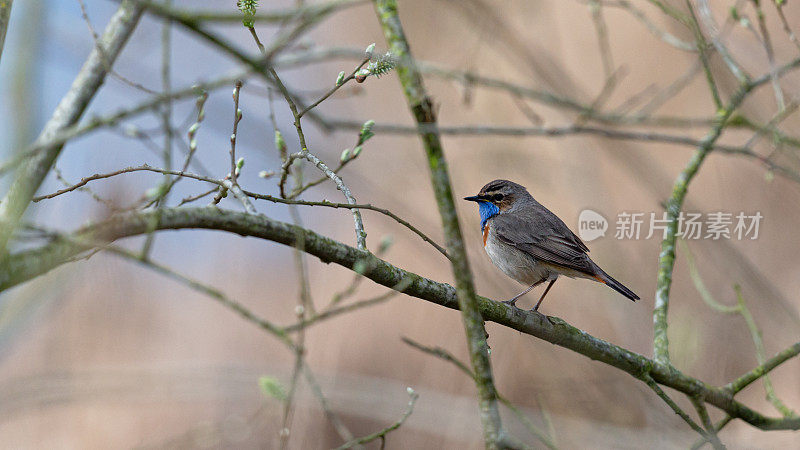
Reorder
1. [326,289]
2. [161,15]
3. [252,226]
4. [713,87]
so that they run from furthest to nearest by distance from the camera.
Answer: [326,289], [713,87], [252,226], [161,15]

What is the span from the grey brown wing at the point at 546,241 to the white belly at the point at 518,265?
0.05 m

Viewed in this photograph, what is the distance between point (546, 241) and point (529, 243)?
14cm

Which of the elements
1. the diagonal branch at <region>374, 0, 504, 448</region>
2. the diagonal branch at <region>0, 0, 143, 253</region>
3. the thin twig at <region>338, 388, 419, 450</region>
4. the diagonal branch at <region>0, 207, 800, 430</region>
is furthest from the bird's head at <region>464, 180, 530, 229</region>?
the diagonal branch at <region>374, 0, 504, 448</region>

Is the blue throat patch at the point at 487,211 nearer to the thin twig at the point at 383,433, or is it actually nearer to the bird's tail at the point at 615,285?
the bird's tail at the point at 615,285

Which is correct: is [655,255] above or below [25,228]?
above

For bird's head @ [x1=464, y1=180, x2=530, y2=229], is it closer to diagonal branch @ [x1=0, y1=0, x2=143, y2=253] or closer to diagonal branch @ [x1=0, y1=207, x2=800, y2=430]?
diagonal branch @ [x1=0, y1=207, x2=800, y2=430]

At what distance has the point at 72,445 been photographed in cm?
923

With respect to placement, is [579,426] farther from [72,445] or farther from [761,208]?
[72,445]

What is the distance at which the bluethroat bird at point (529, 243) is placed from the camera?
5621mm

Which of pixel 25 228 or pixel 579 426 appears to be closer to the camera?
pixel 25 228

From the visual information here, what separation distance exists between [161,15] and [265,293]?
899 centimetres

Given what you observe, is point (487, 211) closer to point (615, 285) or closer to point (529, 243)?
point (529, 243)

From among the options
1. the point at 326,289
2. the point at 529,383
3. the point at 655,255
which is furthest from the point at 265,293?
the point at 655,255

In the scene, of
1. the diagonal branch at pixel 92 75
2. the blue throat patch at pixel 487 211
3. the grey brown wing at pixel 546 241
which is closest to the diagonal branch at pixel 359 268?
the grey brown wing at pixel 546 241
